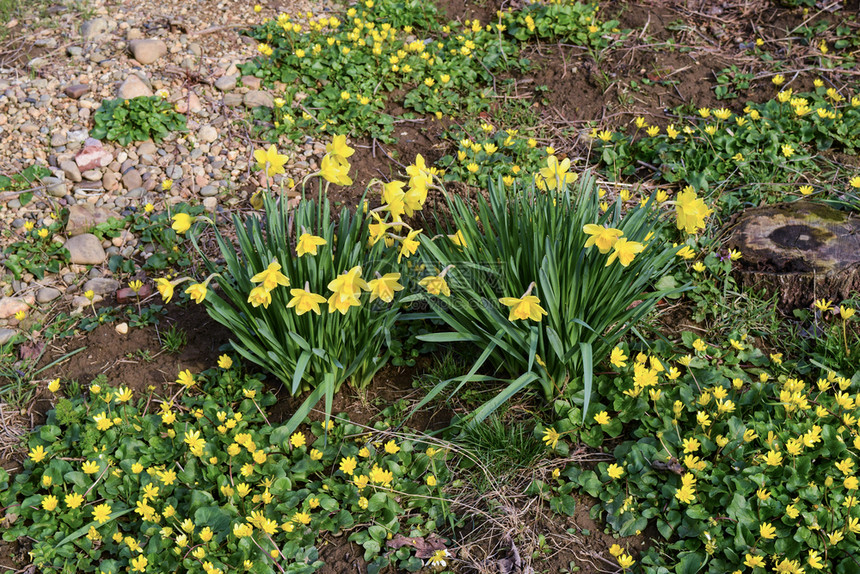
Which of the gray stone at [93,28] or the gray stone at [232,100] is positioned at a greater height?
the gray stone at [93,28]

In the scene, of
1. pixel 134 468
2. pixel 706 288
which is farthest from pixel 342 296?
pixel 706 288

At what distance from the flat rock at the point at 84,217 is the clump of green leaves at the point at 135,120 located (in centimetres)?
54

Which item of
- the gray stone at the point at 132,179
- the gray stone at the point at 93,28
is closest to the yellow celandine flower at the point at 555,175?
the gray stone at the point at 132,179

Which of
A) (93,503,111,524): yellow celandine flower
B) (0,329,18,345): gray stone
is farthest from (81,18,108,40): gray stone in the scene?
(93,503,111,524): yellow celandine flower

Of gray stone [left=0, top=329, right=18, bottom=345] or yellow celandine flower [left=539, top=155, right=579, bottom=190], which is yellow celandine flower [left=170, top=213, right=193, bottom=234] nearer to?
gray stone [left=0, top=329, right=18, bottom=345]

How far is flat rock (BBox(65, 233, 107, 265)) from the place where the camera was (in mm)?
3553

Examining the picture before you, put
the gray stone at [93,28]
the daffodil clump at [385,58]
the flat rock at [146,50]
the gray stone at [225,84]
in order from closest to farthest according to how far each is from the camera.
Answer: the daffodil clump at [385,58] < the gray stone at [225,84] < the flat rock at [146,50] < the gray stone at [93,28]

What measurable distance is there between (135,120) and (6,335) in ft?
4.92

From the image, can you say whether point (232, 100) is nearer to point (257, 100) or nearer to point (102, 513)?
point (257, 100)

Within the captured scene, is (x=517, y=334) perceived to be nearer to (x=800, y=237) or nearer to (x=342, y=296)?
(x=342, y=296)

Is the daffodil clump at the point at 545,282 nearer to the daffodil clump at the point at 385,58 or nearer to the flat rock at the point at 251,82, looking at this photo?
the daffodil clump at the point at 385,58

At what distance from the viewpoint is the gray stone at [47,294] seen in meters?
3.41

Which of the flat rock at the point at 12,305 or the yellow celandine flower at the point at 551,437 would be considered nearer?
the yellow celandine flower at the point at 551,437

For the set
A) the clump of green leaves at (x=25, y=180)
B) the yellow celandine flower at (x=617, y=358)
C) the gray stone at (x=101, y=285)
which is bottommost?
the gray stone at (x=101, y=285)
